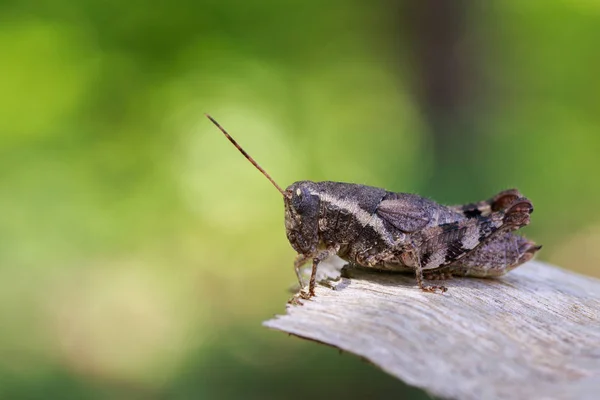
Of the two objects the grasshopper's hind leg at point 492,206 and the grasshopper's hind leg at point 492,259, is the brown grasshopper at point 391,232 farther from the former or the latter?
the grasshopper's hind leg at point 492,206

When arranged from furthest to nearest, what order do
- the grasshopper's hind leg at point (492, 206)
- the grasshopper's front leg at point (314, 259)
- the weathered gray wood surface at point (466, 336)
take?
1. the grasshopper's hind leg at point (492, 206)
2. the grasshopper's front leg at point (314, 259)
3. the weathered gray wood surface at point (466, 336)

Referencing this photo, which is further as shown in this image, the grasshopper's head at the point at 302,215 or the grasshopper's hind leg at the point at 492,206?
the grasshopper's hind leg at the point at 492,206

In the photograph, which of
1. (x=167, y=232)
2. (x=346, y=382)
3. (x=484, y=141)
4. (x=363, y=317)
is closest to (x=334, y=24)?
(x=484, y=141)

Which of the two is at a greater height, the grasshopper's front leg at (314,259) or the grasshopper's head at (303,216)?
the grasshopper's head at (303,216)

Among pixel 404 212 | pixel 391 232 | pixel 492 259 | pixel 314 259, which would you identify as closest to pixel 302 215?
pixel 314 259

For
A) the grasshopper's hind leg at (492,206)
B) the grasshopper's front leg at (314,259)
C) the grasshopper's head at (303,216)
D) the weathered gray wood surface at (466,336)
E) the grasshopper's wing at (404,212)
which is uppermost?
the grasshopper's hind leg at (492,206)

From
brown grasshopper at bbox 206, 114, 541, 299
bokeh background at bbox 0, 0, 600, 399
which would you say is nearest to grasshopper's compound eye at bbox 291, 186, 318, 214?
brown grasshopper at bbox 206, 114, 541, 299

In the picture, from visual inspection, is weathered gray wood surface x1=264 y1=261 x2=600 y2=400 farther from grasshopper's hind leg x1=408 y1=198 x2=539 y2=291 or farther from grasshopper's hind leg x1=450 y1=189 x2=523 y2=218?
grasshopper's hind leg x1=450 y1=189 x2=523 y2=218

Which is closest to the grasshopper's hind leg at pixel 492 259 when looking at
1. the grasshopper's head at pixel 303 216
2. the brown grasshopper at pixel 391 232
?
the brown grasshopper at pixel 391 232
